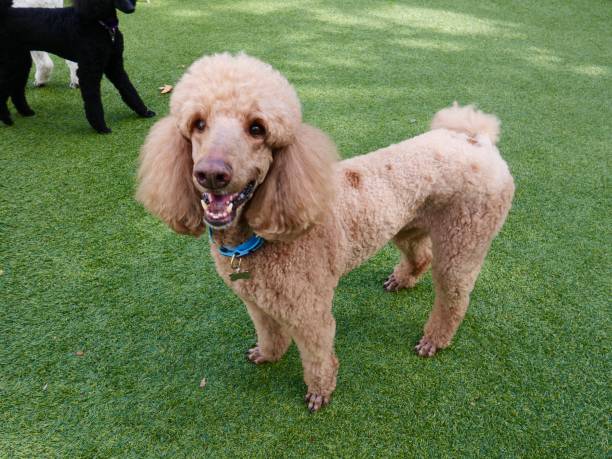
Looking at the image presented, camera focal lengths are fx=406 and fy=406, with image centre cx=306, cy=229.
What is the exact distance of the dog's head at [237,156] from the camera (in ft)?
3.36

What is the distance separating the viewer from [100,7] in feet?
8.29

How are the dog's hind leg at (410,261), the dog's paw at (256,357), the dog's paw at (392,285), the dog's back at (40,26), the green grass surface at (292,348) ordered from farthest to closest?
1. the dog's back at (40,26)
2. the dog's paw at (392,285)
3. the dog's hind leg at (410,261)
4. the dog's paw at (256,357)
5. the green grass surface at (292,348)

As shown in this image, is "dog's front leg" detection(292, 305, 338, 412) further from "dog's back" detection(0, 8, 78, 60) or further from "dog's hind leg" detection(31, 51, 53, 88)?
"dog's hind leg" detection(31, 51, 53, 88)

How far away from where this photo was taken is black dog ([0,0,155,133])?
260cm

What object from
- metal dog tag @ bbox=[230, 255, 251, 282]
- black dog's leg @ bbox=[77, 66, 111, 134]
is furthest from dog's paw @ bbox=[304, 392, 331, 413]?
black dog's leg @ bbox=[77, 66, 111, 134]

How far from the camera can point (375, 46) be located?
424cm

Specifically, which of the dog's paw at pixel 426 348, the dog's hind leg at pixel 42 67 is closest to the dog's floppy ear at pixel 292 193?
the dog's paw at pixel 426 348

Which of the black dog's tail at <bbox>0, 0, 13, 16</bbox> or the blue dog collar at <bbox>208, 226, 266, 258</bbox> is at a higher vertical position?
the black dog's tail at <bbox>0, 0, 13, 16</bbox>

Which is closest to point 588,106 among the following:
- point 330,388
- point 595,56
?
point 595,56

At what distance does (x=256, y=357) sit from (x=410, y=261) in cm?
84

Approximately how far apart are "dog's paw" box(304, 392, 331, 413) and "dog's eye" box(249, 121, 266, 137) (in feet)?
3.42

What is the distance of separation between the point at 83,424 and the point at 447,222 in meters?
1.55

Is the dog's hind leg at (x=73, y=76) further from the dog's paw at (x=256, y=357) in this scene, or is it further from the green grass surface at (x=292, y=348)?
the dog's paw at (x=256, y=357)

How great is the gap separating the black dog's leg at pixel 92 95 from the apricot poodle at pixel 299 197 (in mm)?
1941
